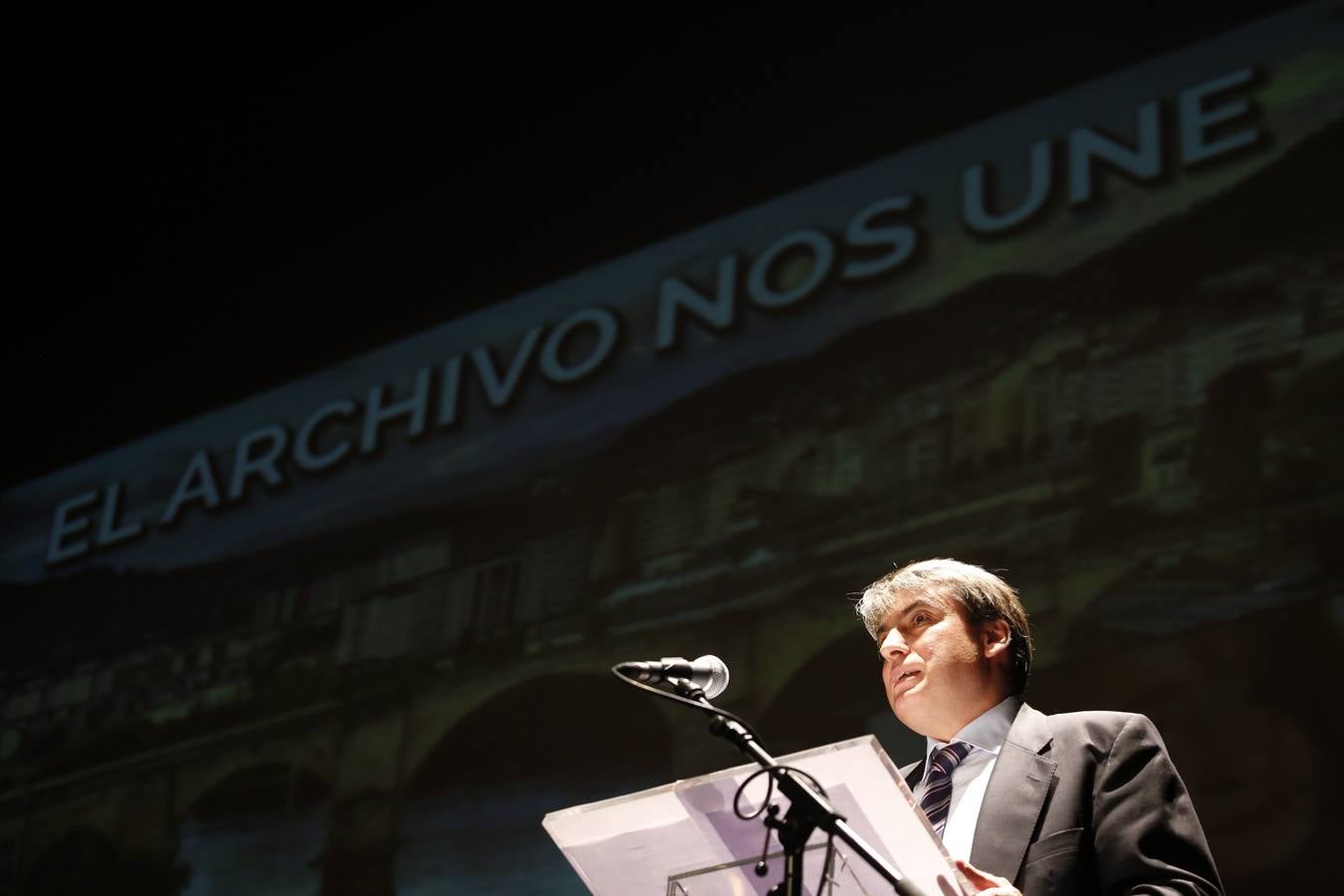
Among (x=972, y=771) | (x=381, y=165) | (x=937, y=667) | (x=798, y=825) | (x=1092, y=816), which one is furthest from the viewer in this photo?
(x=381, y=165)

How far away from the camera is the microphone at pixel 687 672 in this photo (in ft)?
6.37

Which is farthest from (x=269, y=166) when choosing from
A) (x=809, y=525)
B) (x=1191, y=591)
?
(x=1191, y=591)

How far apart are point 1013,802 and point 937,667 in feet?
1.08

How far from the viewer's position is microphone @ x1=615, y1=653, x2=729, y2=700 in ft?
6.37

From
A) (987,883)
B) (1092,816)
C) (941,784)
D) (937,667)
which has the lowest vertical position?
(987,883)

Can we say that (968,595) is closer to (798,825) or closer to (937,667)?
(937,667)

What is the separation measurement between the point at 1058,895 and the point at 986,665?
49 cm

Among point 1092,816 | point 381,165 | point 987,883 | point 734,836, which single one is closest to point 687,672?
point 734,836

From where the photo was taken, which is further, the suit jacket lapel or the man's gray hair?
the man's gray hair

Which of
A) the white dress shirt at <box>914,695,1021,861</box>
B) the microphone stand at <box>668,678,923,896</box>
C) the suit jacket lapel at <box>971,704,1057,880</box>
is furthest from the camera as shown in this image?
the white dress shirt at <box>914,695,1021,861</box>

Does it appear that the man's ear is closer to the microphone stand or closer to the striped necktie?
the striped necktie

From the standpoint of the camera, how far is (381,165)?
20.0ft

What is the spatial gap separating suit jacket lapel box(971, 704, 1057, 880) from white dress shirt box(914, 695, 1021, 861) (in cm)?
2

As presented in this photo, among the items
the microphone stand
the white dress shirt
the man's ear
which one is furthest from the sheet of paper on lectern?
the man's ear
